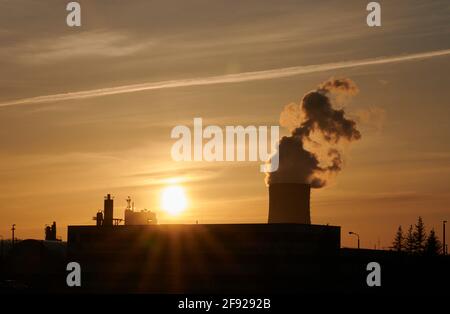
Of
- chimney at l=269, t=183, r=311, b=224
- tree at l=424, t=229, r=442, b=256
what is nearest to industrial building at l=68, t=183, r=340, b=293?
chimney at l=269, t=183, r=311, b=224

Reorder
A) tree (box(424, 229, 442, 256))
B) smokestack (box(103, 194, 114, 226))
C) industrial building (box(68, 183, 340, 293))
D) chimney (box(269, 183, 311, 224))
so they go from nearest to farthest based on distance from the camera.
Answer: industrial building (box(68, 183, 340, 293)) → chimney (box(269, 183, 311, 224)) → smokestack (box(103, 194, 114, 226)) → tree (box(424, 229, 442, 256))

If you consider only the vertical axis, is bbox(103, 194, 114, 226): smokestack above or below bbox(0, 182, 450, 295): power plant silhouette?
above

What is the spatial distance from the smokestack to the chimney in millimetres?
30192

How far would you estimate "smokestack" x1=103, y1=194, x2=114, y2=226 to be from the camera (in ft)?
402

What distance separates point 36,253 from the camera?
125 metres

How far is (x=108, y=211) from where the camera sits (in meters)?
123

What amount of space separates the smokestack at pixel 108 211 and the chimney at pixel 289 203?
30192 millimetres

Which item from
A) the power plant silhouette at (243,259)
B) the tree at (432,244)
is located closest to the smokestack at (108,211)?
the power plant silhouette at (243,259)

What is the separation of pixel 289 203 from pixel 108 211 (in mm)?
33093

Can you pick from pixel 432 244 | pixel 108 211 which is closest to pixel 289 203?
pixel 108 211

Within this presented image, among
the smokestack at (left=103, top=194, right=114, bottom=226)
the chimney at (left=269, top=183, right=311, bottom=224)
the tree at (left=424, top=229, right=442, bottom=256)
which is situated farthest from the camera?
the tree at (left=424, top=229, right=442, bottom=256)

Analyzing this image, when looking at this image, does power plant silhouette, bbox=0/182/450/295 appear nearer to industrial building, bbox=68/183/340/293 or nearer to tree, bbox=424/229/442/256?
industrial building, bbox=68/183/340/293

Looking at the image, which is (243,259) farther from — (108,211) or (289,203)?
(108,211)

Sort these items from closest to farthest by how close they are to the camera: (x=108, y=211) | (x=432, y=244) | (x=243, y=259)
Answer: (x=243, y=259) < (x=108, y=211) < (x=432, y=244)
